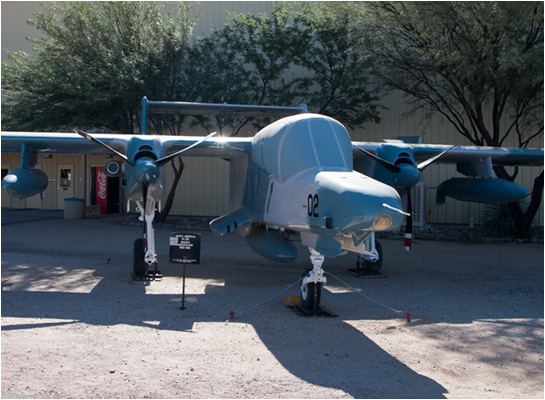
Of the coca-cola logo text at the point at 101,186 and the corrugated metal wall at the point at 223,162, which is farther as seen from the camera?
the coca-cola logo text at the point at 101,186

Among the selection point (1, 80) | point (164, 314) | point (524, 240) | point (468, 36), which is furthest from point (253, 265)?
point (1, 80)

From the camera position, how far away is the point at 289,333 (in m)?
6.75

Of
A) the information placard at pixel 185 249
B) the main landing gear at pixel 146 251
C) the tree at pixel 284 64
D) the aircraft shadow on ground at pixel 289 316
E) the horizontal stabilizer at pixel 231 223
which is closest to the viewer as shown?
the aircraft shadow on ground at pixel 289 316

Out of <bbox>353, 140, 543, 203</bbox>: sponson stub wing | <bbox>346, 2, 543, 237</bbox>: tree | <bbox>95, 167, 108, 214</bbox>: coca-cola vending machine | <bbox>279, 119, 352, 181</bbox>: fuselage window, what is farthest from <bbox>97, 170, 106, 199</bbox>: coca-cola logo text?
<bbox>279, 119, 352, 181</bbox>: fuselage window

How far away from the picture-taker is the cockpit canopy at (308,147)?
7179 mm

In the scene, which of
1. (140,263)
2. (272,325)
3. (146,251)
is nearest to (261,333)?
(272,325)

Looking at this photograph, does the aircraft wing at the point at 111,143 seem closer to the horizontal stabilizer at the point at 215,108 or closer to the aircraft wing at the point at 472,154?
the horizontal stabilizer at the point at 215,108

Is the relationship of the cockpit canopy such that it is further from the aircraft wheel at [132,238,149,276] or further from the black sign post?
the aircraft wheel at [132,238,149,276]

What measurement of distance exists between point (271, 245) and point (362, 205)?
3.78m

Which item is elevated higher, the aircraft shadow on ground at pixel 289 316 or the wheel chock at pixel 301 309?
the wheel chock at pixel 301 309

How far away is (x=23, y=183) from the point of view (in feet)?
32.9

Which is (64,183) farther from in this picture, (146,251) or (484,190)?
(484,190)

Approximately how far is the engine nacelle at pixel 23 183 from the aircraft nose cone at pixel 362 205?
270 inches

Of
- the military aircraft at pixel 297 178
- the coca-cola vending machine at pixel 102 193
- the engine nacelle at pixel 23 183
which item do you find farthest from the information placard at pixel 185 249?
the coca-cola vending machine at pixel 102 193
